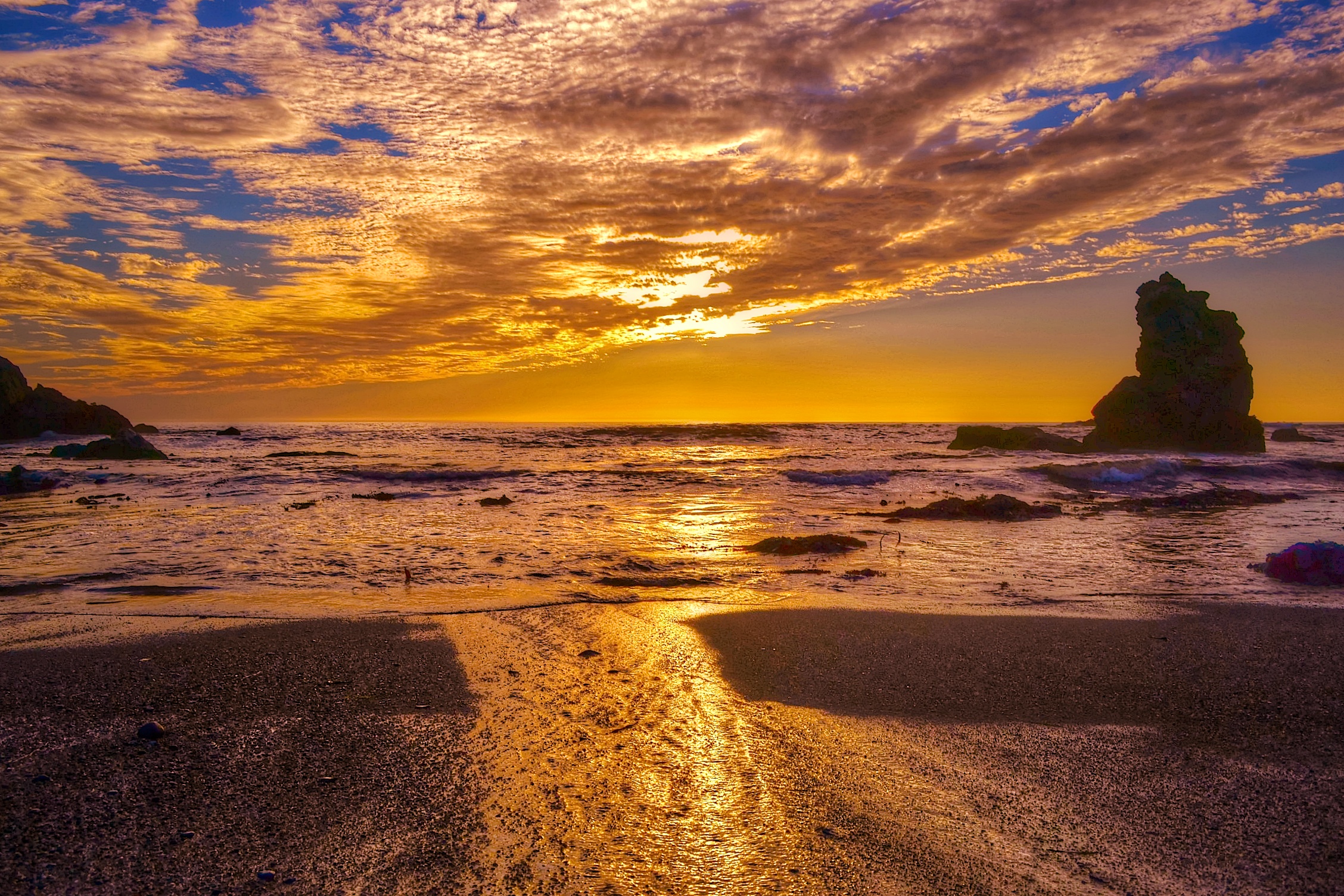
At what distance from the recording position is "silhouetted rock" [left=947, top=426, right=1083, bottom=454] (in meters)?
37.3

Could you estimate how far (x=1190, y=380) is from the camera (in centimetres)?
3503

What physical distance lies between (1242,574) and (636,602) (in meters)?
7.23

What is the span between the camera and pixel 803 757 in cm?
348

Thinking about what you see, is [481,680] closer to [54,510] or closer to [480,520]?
[480,520]

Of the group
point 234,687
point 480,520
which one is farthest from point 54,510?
point 234,687

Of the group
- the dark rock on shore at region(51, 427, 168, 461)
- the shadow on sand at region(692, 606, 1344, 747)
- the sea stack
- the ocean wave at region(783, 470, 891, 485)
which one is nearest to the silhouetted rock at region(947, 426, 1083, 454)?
the sea stack

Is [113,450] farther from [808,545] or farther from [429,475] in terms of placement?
[808,545]

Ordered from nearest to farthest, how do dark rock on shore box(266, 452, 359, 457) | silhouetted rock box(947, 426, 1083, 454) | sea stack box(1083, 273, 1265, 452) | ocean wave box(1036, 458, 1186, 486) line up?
ocean wave box(1036, 458, 1186, 486) → sea stack box(1083, 273, 1265, 452) → dark rock on shore box(266, 452, 359, 457) → silhouetted rock box(947, 426, 1083, 454)

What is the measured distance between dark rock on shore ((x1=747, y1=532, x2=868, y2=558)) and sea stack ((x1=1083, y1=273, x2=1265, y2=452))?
33.8 metres

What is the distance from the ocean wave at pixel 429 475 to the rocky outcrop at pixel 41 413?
25.6 meters

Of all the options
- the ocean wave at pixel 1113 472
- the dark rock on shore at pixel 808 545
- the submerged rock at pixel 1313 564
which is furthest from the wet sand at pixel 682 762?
the ocean wave at pixel 1113 472

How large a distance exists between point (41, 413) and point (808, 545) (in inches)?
2119

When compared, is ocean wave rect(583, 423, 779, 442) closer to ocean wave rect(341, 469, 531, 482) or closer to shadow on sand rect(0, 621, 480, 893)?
ocean wave rect(341, 469, 531, 482)

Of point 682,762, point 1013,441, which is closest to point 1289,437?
point 1013,441
